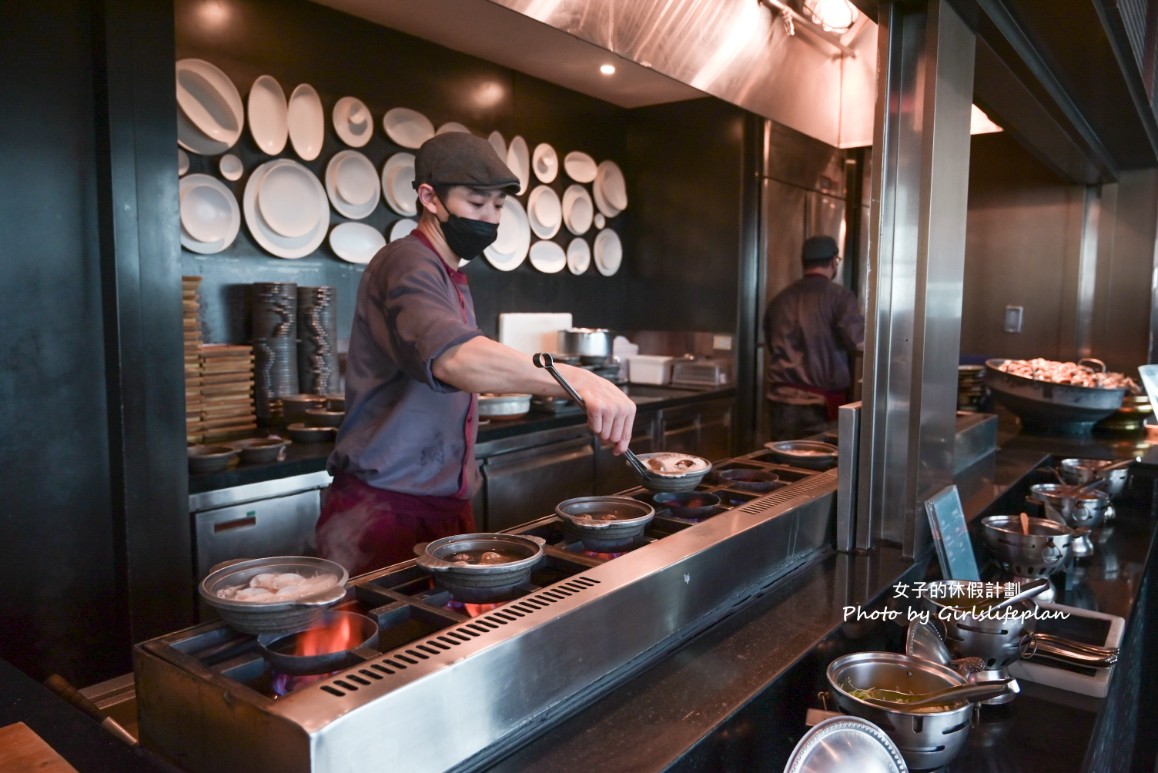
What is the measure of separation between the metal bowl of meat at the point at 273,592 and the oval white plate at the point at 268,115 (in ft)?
9.70

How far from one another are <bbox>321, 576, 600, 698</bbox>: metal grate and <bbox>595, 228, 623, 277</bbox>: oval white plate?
15.7 ft

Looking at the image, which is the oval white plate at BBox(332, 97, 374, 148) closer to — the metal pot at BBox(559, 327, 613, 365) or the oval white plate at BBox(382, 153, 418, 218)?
the oval white plate at BBox(382, 153, 418, 218)

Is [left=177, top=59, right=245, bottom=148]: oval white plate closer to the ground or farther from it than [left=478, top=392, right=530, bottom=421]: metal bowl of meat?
farther from it

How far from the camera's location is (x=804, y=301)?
16.6 feet

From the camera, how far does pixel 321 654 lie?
1.16 m

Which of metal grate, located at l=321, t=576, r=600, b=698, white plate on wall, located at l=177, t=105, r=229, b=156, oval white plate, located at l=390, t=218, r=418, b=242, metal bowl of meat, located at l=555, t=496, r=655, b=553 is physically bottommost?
metal grate, located at l=321, t=576, r=600, b=698

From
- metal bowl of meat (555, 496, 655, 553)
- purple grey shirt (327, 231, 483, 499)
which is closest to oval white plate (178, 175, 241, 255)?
purple grey shirt (327, 231, 483, 499)

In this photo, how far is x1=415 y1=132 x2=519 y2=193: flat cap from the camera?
198cm

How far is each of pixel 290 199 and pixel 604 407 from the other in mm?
2859

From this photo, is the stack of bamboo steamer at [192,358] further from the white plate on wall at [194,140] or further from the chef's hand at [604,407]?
the chef's hand at [604,407]

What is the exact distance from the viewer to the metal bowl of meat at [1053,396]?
402 cm

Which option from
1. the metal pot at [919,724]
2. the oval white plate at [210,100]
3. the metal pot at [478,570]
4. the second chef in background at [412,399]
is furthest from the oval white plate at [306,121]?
the metal pot at [919,724]

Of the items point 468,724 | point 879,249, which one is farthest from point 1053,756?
point 879,249

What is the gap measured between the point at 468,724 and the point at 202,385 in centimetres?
250
